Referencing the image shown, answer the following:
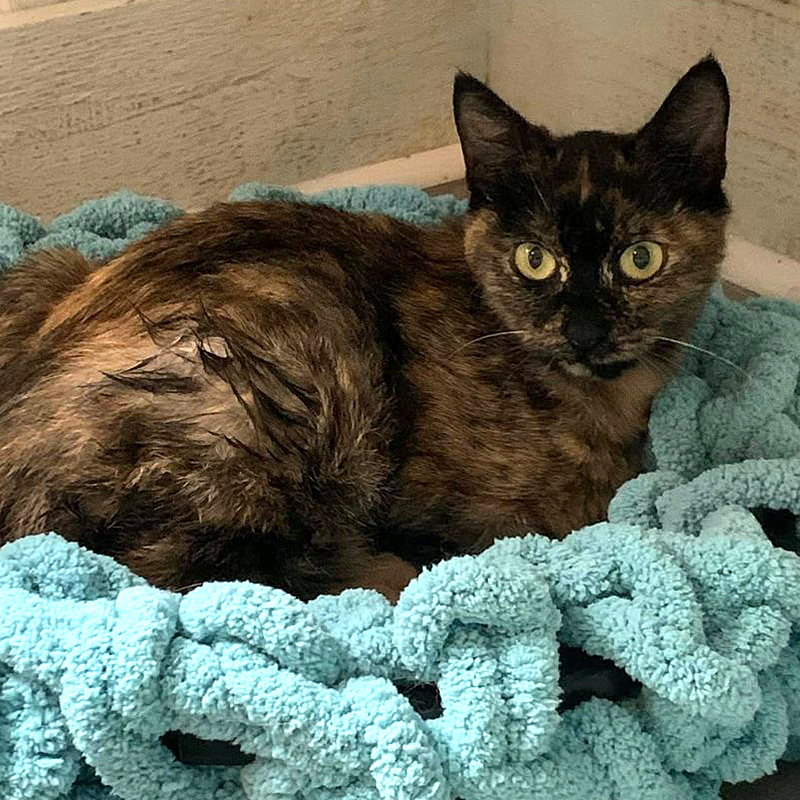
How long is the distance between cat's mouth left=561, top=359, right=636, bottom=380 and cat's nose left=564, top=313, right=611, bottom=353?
4 centimetres

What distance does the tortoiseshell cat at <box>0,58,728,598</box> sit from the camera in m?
1.36

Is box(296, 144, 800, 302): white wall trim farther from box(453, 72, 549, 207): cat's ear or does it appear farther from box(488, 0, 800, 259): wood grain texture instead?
box(453, 72, 549, 207): cat's ear

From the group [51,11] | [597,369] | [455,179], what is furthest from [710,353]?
[51,11]

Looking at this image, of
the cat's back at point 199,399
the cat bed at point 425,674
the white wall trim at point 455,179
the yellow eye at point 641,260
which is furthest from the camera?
the white wall trim at point 455,179

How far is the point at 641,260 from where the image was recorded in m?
1.46

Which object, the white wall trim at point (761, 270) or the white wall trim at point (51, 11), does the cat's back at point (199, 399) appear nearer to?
the white wall trim at point (51, 11)

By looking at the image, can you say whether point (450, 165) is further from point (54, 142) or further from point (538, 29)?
point (54, 142)

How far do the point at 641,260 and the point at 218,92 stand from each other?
3.74 feet

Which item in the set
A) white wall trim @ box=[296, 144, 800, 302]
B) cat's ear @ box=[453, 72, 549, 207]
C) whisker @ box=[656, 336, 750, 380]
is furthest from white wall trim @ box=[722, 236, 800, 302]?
cat's ear @ box=[453, 72, 549, 207]

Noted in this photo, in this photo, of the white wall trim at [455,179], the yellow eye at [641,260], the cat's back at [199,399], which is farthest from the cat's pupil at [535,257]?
the white wall trim at [455,179]

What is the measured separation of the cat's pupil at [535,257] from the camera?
4.93 ft

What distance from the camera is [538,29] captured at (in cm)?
245

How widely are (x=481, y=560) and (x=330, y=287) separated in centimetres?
51

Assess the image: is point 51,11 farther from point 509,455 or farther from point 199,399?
point 509,455
